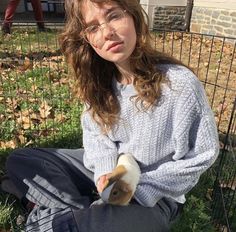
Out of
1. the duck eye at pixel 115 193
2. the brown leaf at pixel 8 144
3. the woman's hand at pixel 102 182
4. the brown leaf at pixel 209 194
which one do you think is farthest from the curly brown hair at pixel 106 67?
the brown leaf at pixel 8 144

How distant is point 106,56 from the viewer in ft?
5.30

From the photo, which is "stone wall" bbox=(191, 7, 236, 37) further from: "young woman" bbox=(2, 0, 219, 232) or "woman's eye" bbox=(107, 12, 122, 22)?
"woman's eye" bbox=(107, 12, 122, 22)

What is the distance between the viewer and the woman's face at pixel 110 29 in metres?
1.54

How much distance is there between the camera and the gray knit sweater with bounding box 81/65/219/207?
163cm

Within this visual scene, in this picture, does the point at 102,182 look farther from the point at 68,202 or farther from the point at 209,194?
the point at 209,194

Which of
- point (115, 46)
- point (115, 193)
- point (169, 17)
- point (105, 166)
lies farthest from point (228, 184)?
point (169, 17)

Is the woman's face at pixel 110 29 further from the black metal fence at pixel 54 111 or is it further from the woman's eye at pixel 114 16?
the black metal fence at pixel 54 111

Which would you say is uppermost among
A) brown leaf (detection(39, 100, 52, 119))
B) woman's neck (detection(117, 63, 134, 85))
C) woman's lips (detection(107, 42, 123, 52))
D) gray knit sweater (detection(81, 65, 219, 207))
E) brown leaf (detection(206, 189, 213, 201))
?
woman's lips (detection(107, 42, 123, 52))

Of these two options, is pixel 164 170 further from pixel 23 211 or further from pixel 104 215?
pixel 23 211

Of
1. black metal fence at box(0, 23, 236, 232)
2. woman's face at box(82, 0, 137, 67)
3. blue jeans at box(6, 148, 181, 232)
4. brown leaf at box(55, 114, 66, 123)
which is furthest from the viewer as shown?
brown leaf at box(55, 114, 66, 123)

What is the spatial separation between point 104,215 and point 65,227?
174 millimetres

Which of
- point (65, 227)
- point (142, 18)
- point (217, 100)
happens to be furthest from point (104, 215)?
point (217, 100)

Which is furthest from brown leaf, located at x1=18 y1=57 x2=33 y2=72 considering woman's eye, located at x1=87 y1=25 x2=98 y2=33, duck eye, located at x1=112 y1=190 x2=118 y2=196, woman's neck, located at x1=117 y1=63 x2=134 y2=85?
duck eye, located at x1=112 y1=190 x2=118 y2=196

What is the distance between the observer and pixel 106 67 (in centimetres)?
188
